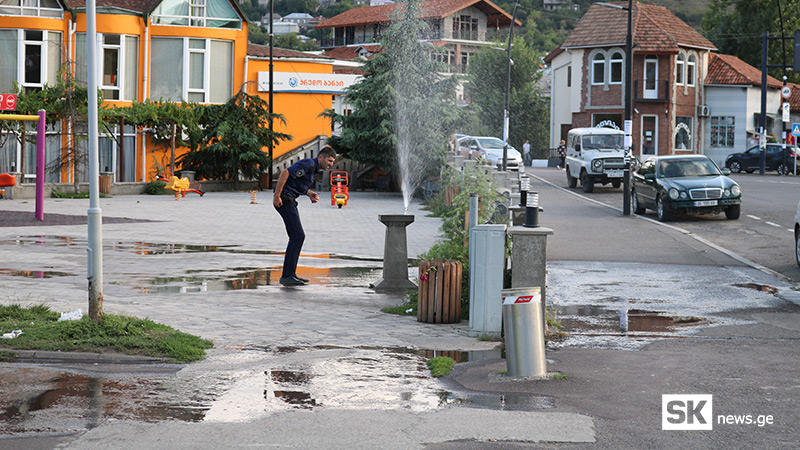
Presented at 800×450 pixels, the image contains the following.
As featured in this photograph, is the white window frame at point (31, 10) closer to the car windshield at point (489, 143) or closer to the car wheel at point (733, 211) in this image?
the car windshield at point (489, 143)

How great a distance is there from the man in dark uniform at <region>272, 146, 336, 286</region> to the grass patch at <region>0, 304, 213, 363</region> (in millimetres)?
4217

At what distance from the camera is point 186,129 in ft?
127

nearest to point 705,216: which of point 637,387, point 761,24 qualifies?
point 637,387

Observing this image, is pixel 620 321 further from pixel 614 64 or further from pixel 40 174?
pixel 614 64

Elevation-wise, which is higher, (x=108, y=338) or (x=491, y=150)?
(x=491, y=150)

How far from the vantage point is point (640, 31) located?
6350 centimetres

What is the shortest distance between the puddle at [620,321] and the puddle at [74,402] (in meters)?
4.57

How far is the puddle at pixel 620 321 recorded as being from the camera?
10.2m

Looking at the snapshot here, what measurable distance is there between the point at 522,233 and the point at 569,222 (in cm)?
1565

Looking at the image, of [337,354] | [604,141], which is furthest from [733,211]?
[337,354]

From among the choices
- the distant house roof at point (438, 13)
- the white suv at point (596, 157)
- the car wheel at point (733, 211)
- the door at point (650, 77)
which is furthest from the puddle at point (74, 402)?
the distant house roof at point (438, 13)

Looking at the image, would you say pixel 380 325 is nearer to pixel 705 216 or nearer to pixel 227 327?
Result: pixel 227 327

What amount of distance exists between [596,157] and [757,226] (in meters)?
13.7

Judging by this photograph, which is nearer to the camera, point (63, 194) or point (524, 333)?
point (524, 333)
